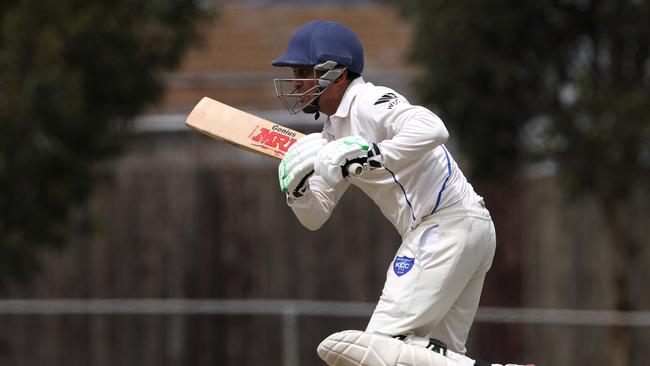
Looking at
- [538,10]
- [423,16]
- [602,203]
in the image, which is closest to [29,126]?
[423,16]

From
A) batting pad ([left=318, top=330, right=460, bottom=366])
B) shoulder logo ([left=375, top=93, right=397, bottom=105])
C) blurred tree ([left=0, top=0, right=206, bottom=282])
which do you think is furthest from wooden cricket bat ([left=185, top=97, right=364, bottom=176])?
blurred tree ([left=0, top=0, right=206, bottom=282])

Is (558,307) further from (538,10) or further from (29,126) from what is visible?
(29,126)

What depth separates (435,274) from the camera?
4.91m

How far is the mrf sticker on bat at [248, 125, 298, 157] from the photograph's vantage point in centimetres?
526

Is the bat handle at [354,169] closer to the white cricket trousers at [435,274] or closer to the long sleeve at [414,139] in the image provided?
the long sleeve at [414,139]

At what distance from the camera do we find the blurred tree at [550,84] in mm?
8836

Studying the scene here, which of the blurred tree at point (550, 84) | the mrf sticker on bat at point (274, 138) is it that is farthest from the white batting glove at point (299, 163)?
the blurred tree at point (550, 84)

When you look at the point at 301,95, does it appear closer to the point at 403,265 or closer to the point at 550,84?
the point at 403,265

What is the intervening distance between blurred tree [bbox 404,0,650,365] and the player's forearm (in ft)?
13.8

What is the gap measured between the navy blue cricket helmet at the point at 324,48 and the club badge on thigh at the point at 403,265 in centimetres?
78

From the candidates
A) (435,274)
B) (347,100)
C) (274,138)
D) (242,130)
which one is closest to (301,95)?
(347,100)

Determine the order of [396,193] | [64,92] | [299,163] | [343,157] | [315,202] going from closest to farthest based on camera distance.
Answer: [343,157] < [299,163] < [396,193] < [315,202] < [64,92]

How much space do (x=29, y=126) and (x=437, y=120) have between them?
14.6 ft

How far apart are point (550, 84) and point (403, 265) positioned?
4473mm
